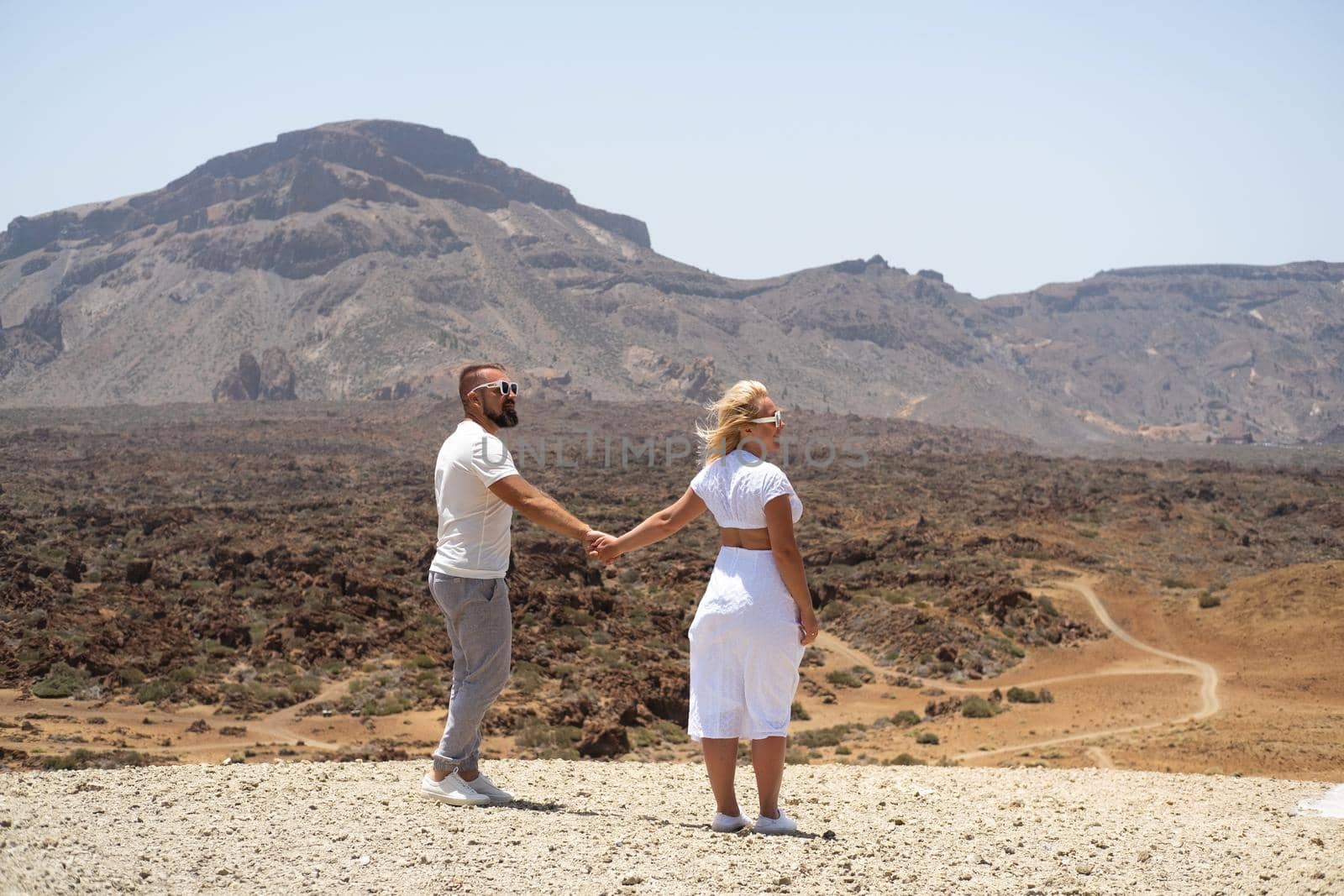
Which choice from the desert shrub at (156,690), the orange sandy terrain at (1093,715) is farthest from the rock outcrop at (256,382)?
the desert shrub at (156,690)

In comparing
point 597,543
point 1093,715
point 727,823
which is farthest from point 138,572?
point 727,823

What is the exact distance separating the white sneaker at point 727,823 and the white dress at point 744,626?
0.41 meters

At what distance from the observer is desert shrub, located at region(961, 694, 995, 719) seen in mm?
18484

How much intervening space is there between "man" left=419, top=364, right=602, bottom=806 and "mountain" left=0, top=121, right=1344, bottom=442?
98508 millimetres

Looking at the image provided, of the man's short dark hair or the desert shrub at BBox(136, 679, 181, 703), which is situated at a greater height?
the man's short dark hair

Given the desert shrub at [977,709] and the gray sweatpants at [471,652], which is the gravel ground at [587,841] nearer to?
the gray sweatpants at [471,652]

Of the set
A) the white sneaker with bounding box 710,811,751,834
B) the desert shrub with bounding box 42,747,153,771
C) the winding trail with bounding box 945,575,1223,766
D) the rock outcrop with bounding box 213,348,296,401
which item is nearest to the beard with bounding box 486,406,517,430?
the white sneaker with bounding box 710,811,751,834

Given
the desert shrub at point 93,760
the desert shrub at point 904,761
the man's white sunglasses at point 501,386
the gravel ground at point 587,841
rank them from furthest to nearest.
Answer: the desert shrub at point 904,761 → the desert shrub at point 93,760 → the man's white sunglasses at point 501,386 → the gravel ground at point 587,841

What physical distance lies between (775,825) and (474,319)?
12322cm

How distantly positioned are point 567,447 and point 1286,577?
46881 millimetres

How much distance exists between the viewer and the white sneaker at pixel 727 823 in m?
5.38

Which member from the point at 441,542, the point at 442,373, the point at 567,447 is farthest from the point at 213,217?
the point at 441,542

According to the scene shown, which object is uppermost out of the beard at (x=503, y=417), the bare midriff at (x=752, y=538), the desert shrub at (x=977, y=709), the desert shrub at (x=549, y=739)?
the beard at (x=503, y=417)

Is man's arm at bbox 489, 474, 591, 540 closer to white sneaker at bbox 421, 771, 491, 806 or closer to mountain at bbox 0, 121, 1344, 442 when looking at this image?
white sneaker at bbox 421, 771, 491, 806
